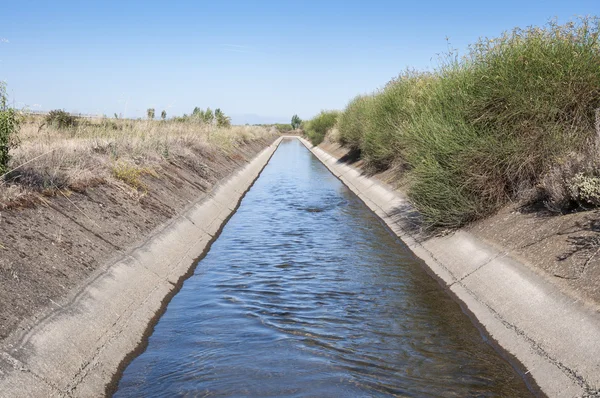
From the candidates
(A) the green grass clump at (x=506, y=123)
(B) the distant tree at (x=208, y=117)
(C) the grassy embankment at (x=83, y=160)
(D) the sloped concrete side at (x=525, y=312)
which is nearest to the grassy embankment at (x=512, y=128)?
(A) the green grass clump at (x=506, y=123)

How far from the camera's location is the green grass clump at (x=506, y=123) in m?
14.3

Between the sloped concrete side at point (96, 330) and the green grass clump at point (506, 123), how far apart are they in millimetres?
6736

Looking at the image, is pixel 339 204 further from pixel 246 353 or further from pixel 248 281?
pixel 246 353

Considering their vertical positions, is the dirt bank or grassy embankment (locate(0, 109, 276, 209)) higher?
grassy embankment (locate(0, 109, 276, 209))

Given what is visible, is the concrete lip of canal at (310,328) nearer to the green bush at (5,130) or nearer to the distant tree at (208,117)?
the green bush at (5,130)

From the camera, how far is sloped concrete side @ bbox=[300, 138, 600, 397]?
7.76 m

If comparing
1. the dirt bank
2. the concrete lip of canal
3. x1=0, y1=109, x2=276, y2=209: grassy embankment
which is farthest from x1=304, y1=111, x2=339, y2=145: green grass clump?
the concrete lip of canal

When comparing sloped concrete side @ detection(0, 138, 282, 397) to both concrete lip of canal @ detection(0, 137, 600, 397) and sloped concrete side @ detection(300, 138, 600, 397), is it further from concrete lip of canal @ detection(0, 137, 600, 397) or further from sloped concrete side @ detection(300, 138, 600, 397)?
sloped concrete side @ detection(300, 138, 600, 397)

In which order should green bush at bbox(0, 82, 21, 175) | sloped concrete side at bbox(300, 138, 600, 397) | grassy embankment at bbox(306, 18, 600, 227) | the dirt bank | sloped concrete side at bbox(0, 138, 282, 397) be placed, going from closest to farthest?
sloped concrete side at bbox(0, 138, 282, 397)
sloped concrete side at bbox(300, 138, 600, 397)
the dirt bank
green bush at bbox(0, 82, 21, 175)
grassy embankment at bbox(306, 18, 600, 227)

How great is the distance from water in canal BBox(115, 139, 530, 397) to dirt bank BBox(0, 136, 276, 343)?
1.54 meters

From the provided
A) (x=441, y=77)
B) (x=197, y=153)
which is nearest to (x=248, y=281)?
(x=441, y=77)

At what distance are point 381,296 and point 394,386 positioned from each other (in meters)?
4.68

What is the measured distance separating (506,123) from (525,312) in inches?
259

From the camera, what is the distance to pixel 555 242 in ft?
36.2
